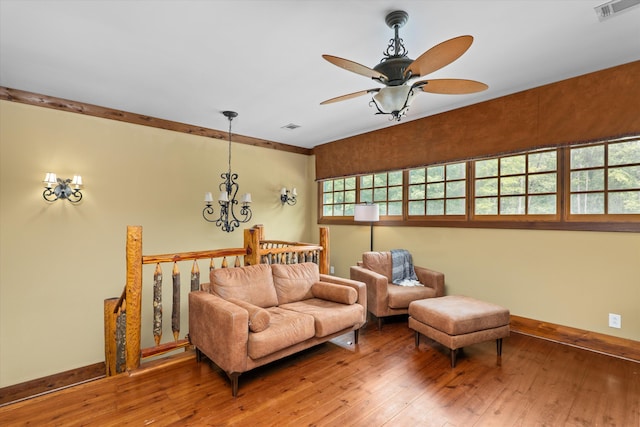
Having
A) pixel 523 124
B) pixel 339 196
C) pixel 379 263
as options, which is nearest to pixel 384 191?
pixel 339 196

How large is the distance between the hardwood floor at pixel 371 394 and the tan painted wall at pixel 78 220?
6.29 ft

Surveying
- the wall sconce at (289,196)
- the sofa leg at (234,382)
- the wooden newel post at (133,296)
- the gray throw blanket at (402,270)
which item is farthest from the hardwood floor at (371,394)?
the wall sconce at (289,196)

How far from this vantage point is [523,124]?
343 cm

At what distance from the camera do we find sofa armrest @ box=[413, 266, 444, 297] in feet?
12.9

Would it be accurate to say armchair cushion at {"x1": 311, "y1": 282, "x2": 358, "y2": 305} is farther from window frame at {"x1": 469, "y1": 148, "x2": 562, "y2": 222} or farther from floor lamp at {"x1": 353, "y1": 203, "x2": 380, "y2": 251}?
window frame at {"x1": 469, "y1": 148, "x2": 562, "y2": 222}

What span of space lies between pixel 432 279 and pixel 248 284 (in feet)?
7.60

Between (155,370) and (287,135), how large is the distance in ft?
13.1

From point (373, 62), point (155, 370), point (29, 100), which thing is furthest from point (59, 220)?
point (373, 62)

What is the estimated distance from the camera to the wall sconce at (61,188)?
12.0ft

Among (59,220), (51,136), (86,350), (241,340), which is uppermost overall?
(51,136)

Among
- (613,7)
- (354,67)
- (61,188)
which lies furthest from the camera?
(61,188)

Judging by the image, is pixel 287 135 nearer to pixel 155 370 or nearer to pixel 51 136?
pixel 51 136

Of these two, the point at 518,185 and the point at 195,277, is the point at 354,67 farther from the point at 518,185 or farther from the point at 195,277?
the point at 518,185

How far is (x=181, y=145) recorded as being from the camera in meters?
4.80
